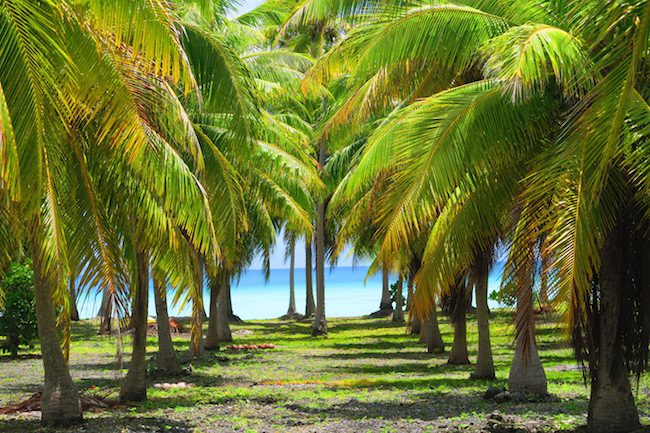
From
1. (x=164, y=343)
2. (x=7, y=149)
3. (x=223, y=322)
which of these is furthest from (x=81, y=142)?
(x=223, y=322)

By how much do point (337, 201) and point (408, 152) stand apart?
1180 cm

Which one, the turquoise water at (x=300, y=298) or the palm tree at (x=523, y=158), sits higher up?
the turquoise water at (x=300, y=298)

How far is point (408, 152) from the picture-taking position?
970 centimetres

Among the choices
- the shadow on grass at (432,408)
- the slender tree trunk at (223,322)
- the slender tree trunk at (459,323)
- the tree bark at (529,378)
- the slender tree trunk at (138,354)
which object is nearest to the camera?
the shadow on grass at (432,408)

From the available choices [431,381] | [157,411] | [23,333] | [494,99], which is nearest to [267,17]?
[23,333]

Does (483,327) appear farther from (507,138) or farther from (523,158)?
(507,138)

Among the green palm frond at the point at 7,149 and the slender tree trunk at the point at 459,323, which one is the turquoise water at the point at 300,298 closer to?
the slender tree trunk at the point at 459,323

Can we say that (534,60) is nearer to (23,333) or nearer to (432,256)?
(432,256)

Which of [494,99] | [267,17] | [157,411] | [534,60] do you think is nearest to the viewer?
[534,60]

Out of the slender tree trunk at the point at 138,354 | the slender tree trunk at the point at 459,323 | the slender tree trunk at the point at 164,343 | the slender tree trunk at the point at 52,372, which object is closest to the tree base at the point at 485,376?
the slender tree trunk at the point at 459,323

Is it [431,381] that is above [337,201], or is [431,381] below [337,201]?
below

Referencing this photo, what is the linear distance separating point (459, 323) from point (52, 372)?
33.6ft

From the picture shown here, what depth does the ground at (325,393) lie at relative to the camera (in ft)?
38.1

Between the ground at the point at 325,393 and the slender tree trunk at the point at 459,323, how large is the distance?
0.39 meters
